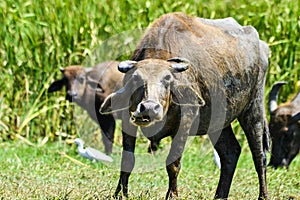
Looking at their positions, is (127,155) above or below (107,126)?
above

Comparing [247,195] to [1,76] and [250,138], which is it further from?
[1,76]

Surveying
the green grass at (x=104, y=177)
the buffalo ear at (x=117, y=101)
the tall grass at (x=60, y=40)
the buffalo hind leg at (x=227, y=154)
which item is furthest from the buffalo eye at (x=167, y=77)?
the tall grass at (x=60, y=40)

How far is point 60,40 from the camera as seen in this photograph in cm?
1181

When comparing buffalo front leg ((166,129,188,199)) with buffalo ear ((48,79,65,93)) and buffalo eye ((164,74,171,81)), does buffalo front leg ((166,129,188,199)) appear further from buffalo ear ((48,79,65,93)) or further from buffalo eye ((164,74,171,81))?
buffalo ear ((48,79,65,93))

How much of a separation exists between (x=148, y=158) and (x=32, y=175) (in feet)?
5.33

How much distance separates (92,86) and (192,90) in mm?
5042

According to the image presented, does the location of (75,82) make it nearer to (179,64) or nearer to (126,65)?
(126,65)

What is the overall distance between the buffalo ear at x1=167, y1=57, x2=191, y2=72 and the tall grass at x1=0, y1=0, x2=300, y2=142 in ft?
18.0

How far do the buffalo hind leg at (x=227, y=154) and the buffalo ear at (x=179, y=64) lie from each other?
1.38 m

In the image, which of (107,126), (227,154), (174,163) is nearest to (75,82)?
(107,126)

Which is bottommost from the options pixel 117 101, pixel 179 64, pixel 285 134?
pixel 285 134

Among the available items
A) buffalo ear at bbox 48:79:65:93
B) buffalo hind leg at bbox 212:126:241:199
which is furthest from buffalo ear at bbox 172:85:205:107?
buffalo ear at bbox 48:79:65:93

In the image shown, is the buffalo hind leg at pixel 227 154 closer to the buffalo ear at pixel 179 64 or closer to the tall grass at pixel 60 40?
the buffalo ear at pixel 179 64

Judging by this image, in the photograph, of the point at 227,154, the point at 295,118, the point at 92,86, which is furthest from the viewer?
the point at 92,86
